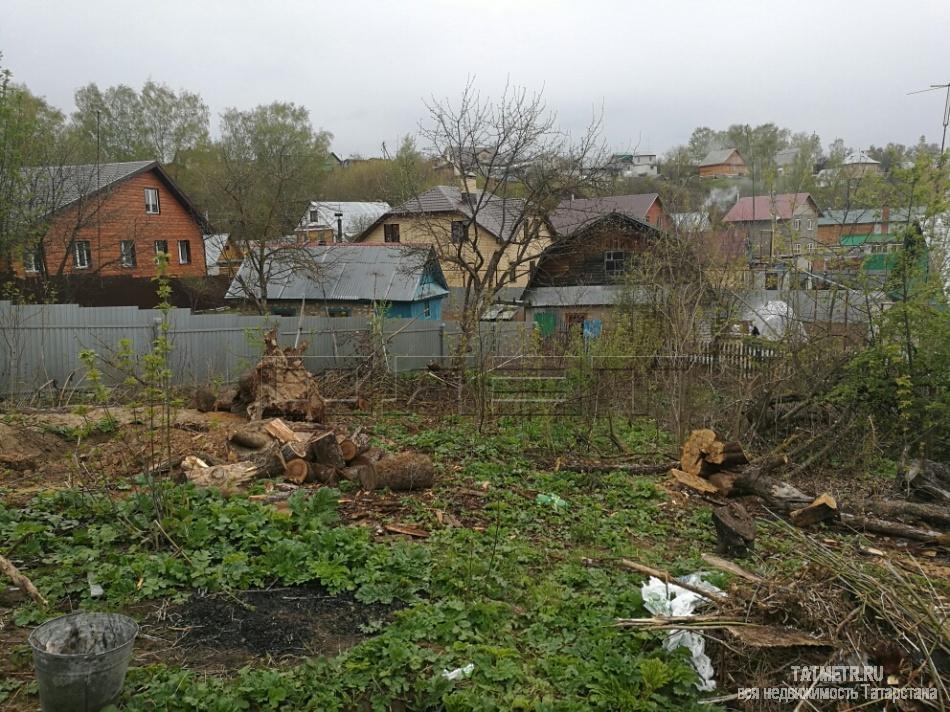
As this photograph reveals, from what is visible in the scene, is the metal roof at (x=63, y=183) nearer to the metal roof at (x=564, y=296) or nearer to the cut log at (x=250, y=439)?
the cut log at (x=250, y=439)

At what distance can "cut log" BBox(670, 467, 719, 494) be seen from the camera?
7338 millimetres

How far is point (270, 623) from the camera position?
3.94 m

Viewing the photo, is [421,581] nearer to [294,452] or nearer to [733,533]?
[733,533]

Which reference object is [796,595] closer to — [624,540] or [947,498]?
[624,540]

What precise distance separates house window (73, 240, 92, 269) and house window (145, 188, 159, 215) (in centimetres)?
369

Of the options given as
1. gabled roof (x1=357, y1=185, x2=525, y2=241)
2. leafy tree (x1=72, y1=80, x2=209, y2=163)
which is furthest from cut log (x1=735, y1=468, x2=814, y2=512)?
leafy tree (x1=72, y1=80, x2=209, y2=163)

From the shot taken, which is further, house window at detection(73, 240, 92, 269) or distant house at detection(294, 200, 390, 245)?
distant house at detection(294, 200, 390, 245)

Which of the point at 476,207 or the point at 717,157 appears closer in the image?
the point at 476,207

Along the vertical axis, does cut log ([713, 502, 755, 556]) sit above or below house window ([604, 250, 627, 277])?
below

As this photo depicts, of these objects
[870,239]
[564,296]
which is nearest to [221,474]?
[870,239]

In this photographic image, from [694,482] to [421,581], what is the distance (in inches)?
163

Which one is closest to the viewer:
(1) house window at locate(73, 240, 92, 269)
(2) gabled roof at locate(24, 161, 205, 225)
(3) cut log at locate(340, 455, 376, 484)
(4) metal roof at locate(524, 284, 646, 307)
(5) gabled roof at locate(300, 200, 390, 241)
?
(3) cut log at locate(340, 455, 376, 484)

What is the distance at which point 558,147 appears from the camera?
15.7 meters

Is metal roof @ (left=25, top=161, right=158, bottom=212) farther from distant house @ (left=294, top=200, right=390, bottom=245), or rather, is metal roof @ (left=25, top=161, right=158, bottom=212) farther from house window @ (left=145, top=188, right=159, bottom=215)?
distant house @ (left=294, top=200, right=390, bottom=245)
